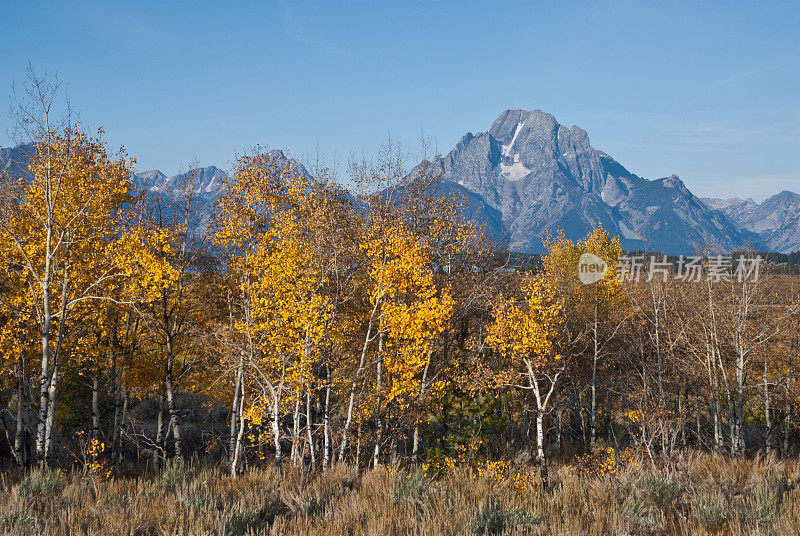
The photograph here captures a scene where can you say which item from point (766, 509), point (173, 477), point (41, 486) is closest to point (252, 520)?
point (173, 477)

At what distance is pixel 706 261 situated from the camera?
26562mm

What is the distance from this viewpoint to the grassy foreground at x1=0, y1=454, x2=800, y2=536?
5988 mm

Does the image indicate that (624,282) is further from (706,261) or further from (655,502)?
(655,502)

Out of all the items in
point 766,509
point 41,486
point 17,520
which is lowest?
point 41,486

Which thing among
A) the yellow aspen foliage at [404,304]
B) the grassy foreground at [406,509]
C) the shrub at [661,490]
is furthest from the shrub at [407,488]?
the yellow aspen foliage at [404,304]

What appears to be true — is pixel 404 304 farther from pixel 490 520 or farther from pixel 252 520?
pixel 252 520

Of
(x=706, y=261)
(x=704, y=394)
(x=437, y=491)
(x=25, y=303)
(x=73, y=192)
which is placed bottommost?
(x=704, y=394)

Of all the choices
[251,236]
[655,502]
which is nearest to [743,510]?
[655,502]

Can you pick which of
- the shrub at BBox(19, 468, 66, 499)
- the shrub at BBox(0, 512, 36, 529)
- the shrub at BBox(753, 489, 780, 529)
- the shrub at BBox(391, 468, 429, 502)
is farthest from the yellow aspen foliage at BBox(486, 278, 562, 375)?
the shrub at BBox(0, 512, 36, 529)

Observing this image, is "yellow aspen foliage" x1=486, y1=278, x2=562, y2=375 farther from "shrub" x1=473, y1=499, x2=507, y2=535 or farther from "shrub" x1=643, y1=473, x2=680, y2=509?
"shrub" x1=473, y1=499, x2=507, y2=535

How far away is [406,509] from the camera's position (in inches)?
270

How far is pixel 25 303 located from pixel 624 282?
35.5 metres

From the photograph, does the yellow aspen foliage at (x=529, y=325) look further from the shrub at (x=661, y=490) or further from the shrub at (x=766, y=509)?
the shrub at (x=766, y=509)

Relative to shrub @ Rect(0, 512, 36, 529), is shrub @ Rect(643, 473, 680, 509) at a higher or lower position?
lower
